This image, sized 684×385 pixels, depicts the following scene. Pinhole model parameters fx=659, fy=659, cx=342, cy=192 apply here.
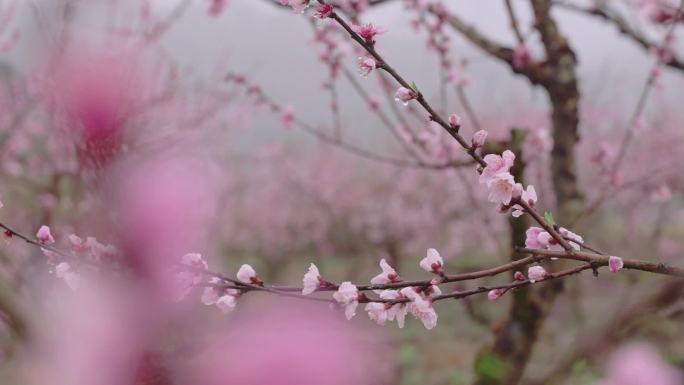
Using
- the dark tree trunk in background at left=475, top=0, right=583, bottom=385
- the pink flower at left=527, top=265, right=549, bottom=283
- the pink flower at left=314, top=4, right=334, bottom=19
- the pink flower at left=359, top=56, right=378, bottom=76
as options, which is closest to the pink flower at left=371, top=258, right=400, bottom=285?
the pink flower at left=527, top=265, right=549, bottom=283

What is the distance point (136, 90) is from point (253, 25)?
3203 inches

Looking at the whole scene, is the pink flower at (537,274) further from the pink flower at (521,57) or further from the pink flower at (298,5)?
the pink flower at (521,57)

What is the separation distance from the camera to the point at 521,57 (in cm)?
286

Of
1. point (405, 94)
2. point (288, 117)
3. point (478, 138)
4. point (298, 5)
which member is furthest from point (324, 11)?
point (288, 117)

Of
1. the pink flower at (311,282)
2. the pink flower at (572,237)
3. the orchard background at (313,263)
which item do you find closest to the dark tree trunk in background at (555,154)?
the orchard background at (313,263)

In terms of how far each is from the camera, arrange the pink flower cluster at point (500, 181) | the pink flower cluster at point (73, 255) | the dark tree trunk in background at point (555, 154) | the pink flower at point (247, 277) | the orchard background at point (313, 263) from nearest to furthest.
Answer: the orchard background at point (313, 263), the pink flower cluster at point (73, 255), the pink flower cluster at point (500, 181), the pink flower at point (247, 277), the dark tree trunk in background at point (555, 154)

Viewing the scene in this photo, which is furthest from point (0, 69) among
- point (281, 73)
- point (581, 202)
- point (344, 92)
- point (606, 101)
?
point (281, 73)

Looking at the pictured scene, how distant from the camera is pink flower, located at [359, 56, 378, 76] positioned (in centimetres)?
122

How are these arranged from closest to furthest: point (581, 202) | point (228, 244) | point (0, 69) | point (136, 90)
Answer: point (136, 90), point (581, 202), point (0, 69), point (228, 244)

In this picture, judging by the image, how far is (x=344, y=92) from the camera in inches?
2372

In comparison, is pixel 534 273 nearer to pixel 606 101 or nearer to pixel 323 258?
pixel 323 258

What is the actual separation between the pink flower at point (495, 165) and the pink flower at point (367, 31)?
31cm

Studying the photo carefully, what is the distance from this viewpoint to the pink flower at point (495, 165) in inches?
44.8

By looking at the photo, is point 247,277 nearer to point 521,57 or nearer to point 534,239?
point 534,239
